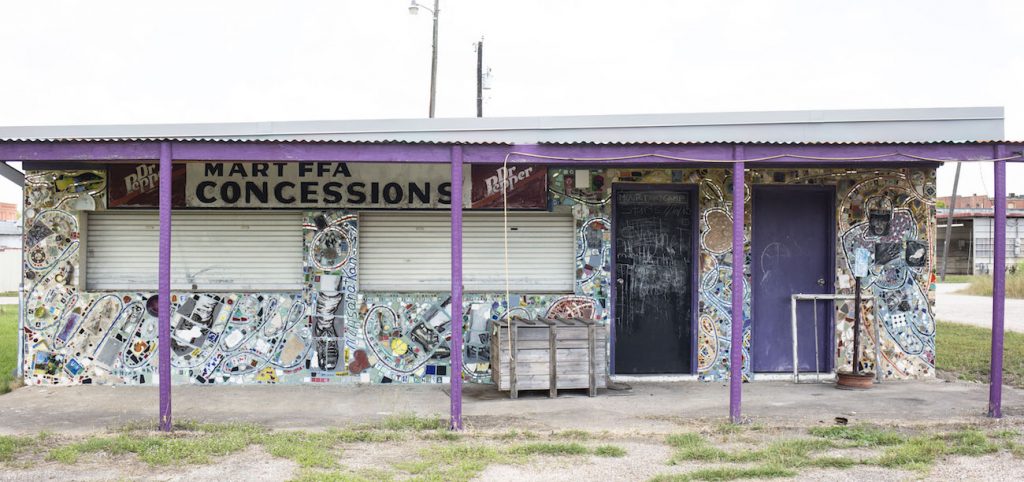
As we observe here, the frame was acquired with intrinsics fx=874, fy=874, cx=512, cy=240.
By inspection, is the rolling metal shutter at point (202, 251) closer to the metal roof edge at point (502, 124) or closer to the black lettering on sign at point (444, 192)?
the metal roof edge at point (502, 124)

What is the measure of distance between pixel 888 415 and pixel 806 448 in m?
1.70

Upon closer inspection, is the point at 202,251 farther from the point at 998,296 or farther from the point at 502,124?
the point at 998,296

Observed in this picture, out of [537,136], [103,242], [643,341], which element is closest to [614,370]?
[643,341]

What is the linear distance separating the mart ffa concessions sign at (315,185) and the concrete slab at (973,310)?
11291mm

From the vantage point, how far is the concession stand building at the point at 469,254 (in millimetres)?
9453

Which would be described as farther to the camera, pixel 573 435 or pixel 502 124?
pixel 502 124

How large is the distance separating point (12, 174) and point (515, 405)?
5703mm

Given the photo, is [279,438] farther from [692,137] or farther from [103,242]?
[692,137]

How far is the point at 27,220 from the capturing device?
9.41 metres

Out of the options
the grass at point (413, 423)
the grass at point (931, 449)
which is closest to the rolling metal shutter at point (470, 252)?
the grass at point (413, 423)

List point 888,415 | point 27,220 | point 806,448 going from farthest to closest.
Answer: point 27,220
point 888,415
point 806,448

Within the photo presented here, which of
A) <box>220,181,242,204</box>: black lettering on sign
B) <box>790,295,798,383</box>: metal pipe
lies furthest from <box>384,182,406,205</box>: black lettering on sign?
<box>790,295,798,383</box>: metal pipe

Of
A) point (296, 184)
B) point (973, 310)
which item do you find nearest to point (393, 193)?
point (296, 184)

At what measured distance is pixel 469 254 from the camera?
32.1 feet
